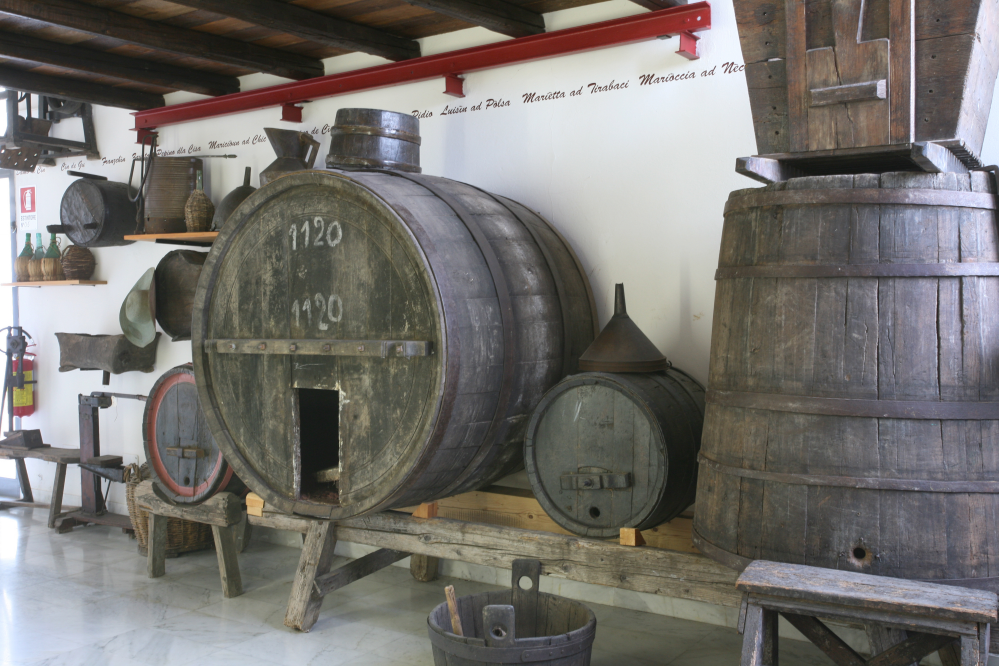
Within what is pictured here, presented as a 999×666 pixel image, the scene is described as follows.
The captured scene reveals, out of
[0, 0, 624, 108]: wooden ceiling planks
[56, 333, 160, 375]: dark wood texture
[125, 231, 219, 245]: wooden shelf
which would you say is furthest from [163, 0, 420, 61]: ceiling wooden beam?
[56, 333, 160, 375]: dark wood texture

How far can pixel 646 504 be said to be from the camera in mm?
2992

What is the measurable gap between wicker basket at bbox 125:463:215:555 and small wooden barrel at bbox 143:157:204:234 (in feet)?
4.84

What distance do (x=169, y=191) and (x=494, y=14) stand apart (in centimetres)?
253

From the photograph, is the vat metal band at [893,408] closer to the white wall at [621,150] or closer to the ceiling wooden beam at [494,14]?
the white wall at [621,150]

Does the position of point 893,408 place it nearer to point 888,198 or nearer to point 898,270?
point 898,270

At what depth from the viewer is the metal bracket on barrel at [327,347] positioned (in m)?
3.04

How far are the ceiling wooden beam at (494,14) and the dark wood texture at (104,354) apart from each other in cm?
308

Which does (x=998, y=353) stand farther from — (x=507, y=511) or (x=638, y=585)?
(x=507, y=511)

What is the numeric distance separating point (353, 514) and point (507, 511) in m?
0.76

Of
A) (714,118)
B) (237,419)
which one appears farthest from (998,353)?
(237,419)

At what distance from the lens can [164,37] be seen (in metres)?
4.45

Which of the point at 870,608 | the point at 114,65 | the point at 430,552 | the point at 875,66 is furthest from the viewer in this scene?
the point at 114,65

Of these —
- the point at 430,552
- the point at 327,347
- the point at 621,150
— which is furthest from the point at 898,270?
the point at 430,552

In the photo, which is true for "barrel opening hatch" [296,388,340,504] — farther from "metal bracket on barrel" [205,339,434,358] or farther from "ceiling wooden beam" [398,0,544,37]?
"ceiling wooden beam" [398,0,544,37]
